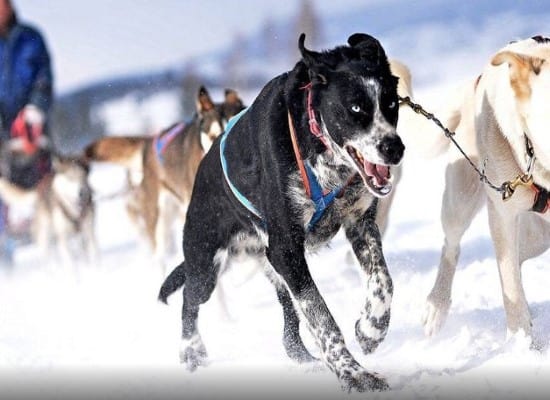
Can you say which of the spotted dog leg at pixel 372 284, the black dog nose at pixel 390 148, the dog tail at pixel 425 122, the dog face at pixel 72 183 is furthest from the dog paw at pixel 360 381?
the dog face at pixel 72 183

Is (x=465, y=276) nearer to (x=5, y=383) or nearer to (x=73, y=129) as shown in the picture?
(x=5, y=383)

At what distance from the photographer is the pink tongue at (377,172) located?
315 centimetres

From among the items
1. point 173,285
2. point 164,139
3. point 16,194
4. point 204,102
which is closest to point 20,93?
point 16,194

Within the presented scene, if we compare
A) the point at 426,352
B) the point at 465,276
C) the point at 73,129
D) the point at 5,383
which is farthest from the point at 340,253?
the point at 73,129

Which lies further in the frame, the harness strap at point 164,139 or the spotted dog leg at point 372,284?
the harness strap at point 164,139

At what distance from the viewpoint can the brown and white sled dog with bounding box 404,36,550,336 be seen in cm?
341

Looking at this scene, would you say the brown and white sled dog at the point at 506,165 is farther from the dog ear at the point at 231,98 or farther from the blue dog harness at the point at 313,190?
the dog ear at the point at 231,98

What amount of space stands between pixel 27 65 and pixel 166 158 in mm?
2113

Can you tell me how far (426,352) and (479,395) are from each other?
3.37 ft

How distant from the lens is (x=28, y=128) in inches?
321

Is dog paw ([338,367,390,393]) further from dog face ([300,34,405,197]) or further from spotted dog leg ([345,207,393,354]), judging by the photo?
dog face ([300,34,405,197])

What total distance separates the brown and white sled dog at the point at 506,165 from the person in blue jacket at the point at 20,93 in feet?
14.8

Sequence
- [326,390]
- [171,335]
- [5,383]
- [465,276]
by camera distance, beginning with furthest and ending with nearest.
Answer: [465,276], [171,335], [5,383], [326,390]

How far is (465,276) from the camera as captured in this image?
5.55 metres
